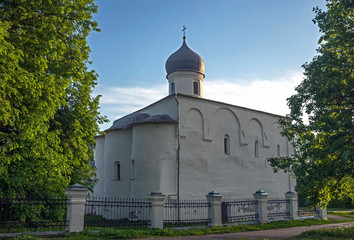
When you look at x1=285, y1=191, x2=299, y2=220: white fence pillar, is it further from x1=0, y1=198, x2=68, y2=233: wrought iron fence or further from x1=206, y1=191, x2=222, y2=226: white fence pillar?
x1=0, y1=198, x2=68, y2=233: wrought iron fence

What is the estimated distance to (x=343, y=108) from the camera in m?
9.59

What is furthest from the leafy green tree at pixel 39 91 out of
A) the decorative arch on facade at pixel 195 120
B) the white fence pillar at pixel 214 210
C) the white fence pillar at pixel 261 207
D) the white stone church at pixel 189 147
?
the white fence pillar at pixel 261 207

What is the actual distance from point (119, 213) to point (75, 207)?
7.86m

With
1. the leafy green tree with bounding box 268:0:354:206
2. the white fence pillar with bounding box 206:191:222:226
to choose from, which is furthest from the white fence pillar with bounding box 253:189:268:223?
the leafy green tree with bounding box 268:0:354:206

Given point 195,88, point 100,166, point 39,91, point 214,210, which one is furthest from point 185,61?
point 39,91

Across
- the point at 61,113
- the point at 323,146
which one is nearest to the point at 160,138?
the point at 61,113

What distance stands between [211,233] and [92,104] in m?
6.96

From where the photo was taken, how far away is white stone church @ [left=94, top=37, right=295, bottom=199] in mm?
16297

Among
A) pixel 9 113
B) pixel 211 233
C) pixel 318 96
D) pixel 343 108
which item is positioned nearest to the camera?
pixel 9 113

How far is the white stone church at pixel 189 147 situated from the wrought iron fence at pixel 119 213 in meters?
0.74

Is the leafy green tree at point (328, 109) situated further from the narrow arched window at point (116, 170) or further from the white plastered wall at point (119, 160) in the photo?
the narrow arched window at point (116, 170)

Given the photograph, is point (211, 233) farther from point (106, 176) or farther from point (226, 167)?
point (106, 176)

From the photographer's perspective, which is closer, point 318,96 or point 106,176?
point 318,96

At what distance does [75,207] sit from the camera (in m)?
9.38
